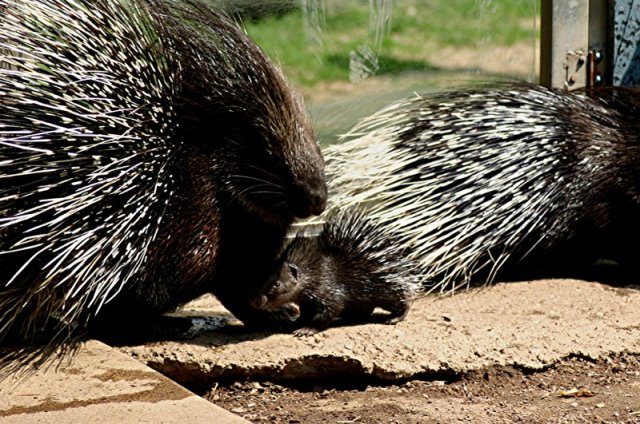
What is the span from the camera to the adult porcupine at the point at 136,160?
3.40 m

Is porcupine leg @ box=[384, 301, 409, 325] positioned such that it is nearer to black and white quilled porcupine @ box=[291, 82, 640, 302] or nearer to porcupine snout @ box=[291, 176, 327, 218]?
black and white quilled porcupine @ box=[291, 82, 640, 302]

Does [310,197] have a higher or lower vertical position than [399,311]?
higher

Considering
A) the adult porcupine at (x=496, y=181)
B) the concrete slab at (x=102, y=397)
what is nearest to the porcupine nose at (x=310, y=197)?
the concrete slab at (x=102, y=397)

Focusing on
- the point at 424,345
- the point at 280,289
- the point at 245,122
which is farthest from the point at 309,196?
the point at 424,345

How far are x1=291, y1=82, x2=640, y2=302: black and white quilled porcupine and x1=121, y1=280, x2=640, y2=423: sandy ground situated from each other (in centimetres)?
65

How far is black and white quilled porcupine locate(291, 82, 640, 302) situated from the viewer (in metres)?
4.83

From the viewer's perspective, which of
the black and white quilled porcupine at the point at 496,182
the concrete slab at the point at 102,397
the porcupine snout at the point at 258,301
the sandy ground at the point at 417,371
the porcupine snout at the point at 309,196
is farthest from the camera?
the black and white quilled porcupine at the point at 496,182

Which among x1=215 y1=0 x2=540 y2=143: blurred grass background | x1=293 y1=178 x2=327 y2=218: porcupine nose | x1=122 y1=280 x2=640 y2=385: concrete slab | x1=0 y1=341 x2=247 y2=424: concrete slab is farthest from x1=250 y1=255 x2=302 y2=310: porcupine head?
x1=215 y1=0 x2=540 y2=143: blurred grass background

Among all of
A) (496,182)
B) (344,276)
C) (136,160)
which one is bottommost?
(344,276)

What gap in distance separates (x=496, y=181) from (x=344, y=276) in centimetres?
103

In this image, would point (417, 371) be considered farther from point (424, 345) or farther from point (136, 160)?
point (136, 160)

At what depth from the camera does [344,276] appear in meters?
4.26

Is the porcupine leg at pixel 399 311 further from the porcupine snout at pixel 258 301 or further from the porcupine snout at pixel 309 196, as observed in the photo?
the porcupine snout at pixel 309 196

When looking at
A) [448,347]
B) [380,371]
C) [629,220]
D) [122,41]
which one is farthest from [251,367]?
[629,220]
